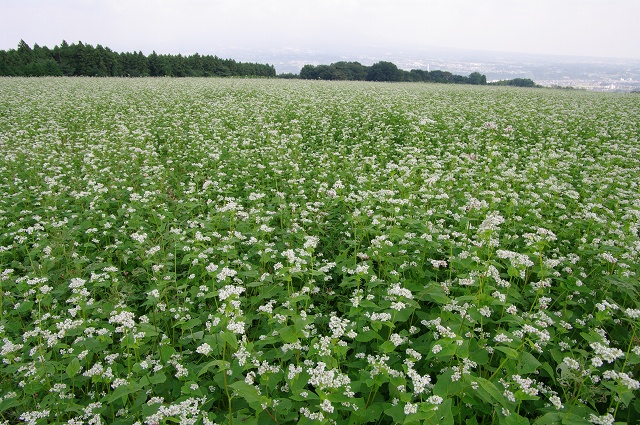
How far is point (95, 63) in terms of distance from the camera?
58.7 meters

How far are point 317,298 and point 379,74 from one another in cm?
8750

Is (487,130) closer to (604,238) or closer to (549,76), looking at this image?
(604,238)

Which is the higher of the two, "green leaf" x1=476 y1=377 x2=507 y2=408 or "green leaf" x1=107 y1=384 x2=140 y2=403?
"green leaf" x1=476 y1=377 x2=507 y2=408

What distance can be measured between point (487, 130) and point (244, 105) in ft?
38.7

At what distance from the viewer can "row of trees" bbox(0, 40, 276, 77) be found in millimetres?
49084

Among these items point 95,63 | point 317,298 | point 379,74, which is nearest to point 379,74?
point 379,74

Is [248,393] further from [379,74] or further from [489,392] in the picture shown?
[379,74]

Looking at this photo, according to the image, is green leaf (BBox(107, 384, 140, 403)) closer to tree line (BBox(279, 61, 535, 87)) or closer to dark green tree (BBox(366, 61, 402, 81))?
tree line (BBox(279, 61, 535, 87))

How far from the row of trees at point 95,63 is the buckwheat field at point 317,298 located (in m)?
53.0

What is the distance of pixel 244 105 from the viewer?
1872cm

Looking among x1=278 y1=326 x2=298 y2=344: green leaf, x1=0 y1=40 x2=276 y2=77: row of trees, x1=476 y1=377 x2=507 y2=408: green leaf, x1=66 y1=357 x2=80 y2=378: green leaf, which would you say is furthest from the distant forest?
x1=476 y1=377 x2=507 y2=408: green leaf

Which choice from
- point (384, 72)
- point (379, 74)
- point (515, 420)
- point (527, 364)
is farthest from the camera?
point (379, 74)

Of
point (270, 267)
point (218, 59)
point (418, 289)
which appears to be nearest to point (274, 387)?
point (418, 289)

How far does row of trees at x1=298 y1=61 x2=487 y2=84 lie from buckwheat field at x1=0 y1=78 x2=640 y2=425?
75923mm
